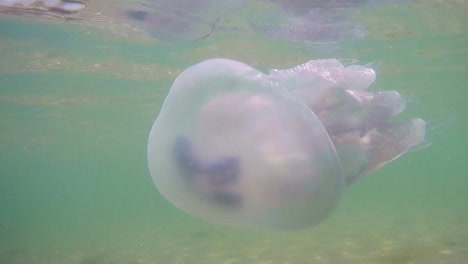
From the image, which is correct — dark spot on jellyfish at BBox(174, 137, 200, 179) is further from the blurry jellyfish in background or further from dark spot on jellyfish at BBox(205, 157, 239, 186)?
the blurry jellyfish in background

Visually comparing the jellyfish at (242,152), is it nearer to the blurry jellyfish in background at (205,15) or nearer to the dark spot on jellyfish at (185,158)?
the dark spot on jellyfish at (185,158)

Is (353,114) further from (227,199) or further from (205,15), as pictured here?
(205,15)

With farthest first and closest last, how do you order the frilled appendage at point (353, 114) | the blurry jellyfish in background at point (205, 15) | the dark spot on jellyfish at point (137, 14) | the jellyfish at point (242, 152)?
the dark spot on jellyfish at point (137, 14), the blurry jellyfish in background at point (205, 15), the frilled appendage at point (353, 114), the jellyfish at point (242, 152)

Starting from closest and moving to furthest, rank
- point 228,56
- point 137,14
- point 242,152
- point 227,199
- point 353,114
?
point 242,152, point 227,199, point 353,114, point 137,14, point 228,56

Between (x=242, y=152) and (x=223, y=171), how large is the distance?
0.18m

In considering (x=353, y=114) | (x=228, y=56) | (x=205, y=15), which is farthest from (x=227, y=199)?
(x=228, y=56)

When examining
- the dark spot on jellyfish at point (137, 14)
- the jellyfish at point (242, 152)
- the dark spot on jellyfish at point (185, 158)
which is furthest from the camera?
the dark spot on jellyfish at point (137, 14)

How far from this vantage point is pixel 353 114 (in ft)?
13.0

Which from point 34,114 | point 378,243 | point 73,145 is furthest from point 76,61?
point 73,145

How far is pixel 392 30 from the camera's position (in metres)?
13.8

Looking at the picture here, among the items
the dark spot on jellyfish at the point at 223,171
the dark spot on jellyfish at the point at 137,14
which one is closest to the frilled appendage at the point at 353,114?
the dark spot on jellyfish at the point at 223,171

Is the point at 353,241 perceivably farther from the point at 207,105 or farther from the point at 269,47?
the point at 207,105

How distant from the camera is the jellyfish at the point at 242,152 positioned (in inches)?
102

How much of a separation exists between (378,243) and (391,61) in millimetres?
8811
